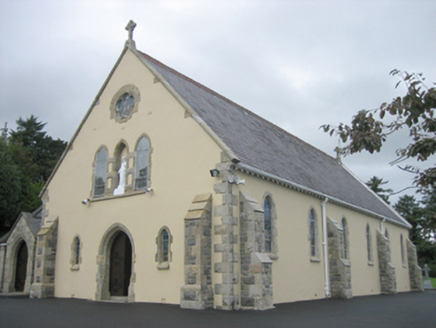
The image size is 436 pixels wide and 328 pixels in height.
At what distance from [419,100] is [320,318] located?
26.3 ft

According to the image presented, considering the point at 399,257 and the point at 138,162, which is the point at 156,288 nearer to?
the point at 138,162

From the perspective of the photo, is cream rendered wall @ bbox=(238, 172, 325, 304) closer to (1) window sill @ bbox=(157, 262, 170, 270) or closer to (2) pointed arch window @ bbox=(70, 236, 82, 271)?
(1) window sill @ bbox=(157, 262, 170, 270)

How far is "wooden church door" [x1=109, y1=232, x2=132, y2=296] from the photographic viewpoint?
17672mm

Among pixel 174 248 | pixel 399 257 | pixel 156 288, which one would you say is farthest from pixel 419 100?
pixel 399 257

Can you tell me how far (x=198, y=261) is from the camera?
45.7 feet

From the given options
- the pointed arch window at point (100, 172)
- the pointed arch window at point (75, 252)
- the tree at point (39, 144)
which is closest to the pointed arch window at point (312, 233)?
the pointed arch window at point (100, 172)

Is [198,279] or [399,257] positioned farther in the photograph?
[399,257]

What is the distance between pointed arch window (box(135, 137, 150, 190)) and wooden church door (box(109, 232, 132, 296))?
230 cm

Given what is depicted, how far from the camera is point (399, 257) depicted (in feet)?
102

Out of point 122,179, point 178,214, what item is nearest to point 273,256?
point 178,214

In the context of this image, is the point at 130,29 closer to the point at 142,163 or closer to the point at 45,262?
the point at 142,163

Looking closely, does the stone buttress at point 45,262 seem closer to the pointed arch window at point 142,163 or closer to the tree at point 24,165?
the pointed arch window at point 142,163

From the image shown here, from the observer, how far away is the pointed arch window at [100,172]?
19.3 m

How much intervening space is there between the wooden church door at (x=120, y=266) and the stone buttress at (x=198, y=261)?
14.5 ft
